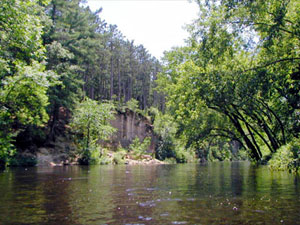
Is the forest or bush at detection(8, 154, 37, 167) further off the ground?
the forest

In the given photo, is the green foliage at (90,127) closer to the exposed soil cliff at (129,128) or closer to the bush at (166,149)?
the exposed soil cliff at (129,128)

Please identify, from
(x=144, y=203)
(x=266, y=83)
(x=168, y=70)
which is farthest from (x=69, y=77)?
(x=144, y=203)

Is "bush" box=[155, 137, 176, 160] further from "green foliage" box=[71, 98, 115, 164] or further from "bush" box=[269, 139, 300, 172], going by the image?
"bush" box=[269, 139, 300, 172]

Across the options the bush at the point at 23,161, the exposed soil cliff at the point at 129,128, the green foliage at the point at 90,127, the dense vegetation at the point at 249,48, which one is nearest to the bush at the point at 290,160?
the dense vegetation at the point at 249,48

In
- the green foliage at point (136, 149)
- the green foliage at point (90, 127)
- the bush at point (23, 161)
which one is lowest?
the bush at point (23, 161)

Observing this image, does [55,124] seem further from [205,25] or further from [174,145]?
[205,25]

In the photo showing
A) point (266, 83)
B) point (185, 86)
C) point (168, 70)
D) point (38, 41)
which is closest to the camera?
point (38, 41)

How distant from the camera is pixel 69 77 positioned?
3109 centimetres

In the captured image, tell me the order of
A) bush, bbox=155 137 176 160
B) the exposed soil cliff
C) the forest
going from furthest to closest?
Result: bush, bbox=155 137 176 160 → the exposed soil cliff → the forest

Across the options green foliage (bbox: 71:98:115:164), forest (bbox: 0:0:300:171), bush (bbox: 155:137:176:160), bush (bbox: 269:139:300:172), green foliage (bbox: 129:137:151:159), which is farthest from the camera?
bush (bbox: 155:137:176:160)

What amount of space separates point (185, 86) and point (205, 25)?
20.5 feet

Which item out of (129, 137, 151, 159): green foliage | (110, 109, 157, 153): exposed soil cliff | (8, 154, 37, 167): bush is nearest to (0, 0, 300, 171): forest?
(8, 154, 37, 167): bush

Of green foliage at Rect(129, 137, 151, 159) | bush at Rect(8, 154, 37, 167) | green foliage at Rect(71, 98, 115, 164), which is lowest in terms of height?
bush at Rect(8, 154, 37, 167)

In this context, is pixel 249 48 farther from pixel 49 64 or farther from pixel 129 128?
pixel 129 128
